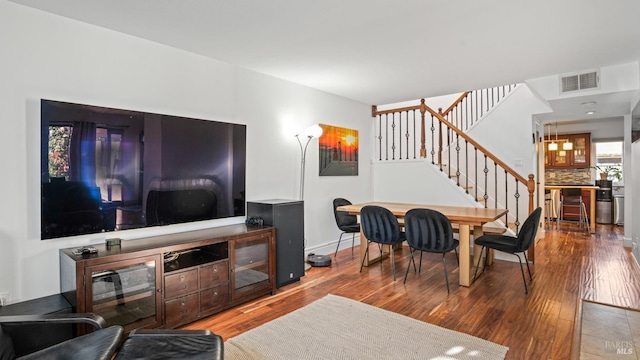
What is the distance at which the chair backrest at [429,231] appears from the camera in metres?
3.55

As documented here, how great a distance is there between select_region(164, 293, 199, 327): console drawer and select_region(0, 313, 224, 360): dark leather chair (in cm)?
82

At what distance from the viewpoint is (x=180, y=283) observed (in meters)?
2.73

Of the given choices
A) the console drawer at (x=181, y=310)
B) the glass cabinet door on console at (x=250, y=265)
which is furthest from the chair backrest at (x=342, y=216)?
the console drawer at (x=181, y=310)

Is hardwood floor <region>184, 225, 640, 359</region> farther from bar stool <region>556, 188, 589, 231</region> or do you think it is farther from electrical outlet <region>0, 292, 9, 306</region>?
bar stool <region>556, 188, 589, 231</region>

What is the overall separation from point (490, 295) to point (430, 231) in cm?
85

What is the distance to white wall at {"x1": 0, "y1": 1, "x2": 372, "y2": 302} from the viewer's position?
7.75ft

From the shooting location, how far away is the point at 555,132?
847cm

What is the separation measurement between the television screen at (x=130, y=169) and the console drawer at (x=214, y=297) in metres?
0.71

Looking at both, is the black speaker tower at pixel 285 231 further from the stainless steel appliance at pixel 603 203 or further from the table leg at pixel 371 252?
the stainless steel appliance at pixel 603 203

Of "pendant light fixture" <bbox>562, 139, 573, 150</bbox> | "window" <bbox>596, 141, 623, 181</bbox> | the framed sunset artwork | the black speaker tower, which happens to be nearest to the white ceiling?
the framed sunset artwork

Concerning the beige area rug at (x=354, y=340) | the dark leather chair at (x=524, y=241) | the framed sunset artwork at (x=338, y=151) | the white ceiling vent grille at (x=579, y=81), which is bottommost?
the beige area rug at (x=354, y=340)

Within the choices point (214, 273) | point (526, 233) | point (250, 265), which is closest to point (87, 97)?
point (214, 273)

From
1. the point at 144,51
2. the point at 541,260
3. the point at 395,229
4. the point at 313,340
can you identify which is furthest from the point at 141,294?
the point at 541,260

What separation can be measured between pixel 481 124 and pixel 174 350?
6245 mm
